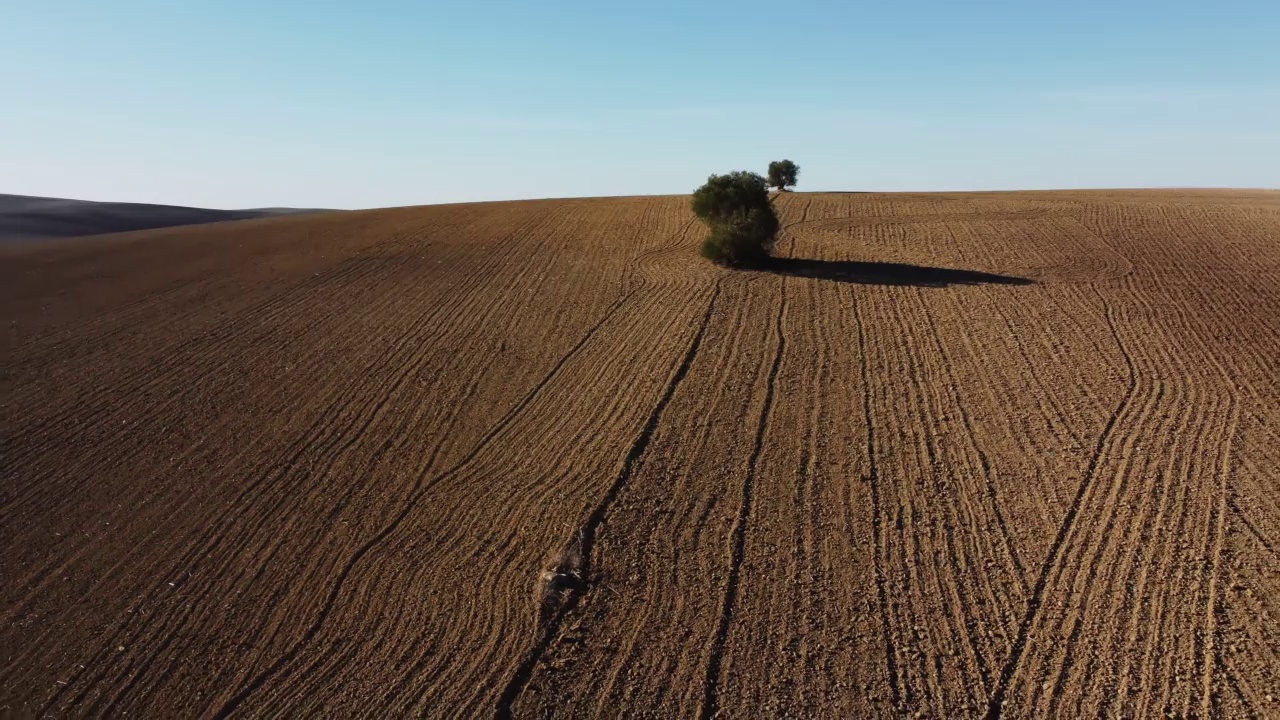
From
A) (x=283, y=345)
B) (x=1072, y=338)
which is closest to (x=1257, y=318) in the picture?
(x=1072, y=338)

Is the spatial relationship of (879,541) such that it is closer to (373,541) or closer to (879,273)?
(373,541)

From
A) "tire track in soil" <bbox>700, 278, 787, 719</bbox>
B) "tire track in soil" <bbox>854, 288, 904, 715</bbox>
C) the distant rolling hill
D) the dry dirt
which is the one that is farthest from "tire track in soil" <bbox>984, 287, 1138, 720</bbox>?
the distant rolling hill

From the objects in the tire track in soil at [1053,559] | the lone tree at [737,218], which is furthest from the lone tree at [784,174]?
the tire track in soil at [1053,559]

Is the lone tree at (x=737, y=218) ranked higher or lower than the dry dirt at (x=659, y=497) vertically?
higher

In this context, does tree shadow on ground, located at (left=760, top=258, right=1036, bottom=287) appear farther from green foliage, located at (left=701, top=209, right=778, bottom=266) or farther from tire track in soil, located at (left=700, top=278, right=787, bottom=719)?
tire track in soil, located at (left=700, top=278, right=787, bottom=719)

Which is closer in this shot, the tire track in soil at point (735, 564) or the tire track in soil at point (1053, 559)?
the tire track in soil at point (1053, 559)

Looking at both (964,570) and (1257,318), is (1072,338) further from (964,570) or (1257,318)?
(964,570)

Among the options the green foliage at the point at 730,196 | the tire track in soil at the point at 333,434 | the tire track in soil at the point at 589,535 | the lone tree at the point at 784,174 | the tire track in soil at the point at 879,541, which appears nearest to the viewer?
the tire track in soil at the point at 879,541

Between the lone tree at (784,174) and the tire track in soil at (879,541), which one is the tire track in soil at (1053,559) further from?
the lone tree at (784,174)
